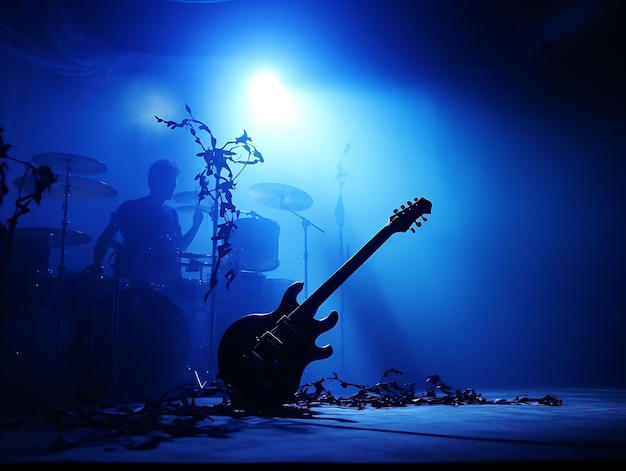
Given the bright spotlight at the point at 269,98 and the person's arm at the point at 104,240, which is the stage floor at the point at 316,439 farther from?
the bright spotlight at the point at 269,98

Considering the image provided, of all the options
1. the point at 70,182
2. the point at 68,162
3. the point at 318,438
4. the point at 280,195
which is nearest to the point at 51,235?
the point at 70,182

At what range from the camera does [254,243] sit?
15.6 feet

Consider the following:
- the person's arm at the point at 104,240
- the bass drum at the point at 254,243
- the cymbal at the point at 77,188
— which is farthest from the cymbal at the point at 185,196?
the person's arm at the point at 104,240

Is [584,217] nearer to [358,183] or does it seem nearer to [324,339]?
[358,183]

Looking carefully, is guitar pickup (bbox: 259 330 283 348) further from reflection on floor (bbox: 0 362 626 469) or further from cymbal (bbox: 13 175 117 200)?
cymbal (bbox: 13 175 117 200)

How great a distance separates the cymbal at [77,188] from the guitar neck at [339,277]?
Answer: 267 cm

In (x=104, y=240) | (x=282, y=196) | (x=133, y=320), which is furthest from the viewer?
(x=282, y=196)

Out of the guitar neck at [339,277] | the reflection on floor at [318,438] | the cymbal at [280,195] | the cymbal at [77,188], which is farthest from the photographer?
the cymbal at [280,195]

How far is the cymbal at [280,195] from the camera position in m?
5.11

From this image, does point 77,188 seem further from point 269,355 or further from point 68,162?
point 269,355

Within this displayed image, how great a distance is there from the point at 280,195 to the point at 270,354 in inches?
127

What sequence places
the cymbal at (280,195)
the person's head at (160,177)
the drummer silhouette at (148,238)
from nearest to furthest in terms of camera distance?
the drummer silhouette at (148,238)
the person's head at (160,177)
the cymbal at (280,195)

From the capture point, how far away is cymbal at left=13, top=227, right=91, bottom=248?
3451mm

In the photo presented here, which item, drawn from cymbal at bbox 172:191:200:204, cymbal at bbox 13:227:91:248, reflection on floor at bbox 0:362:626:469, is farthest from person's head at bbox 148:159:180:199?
reflection on floor at bbox 0:362:626:469
